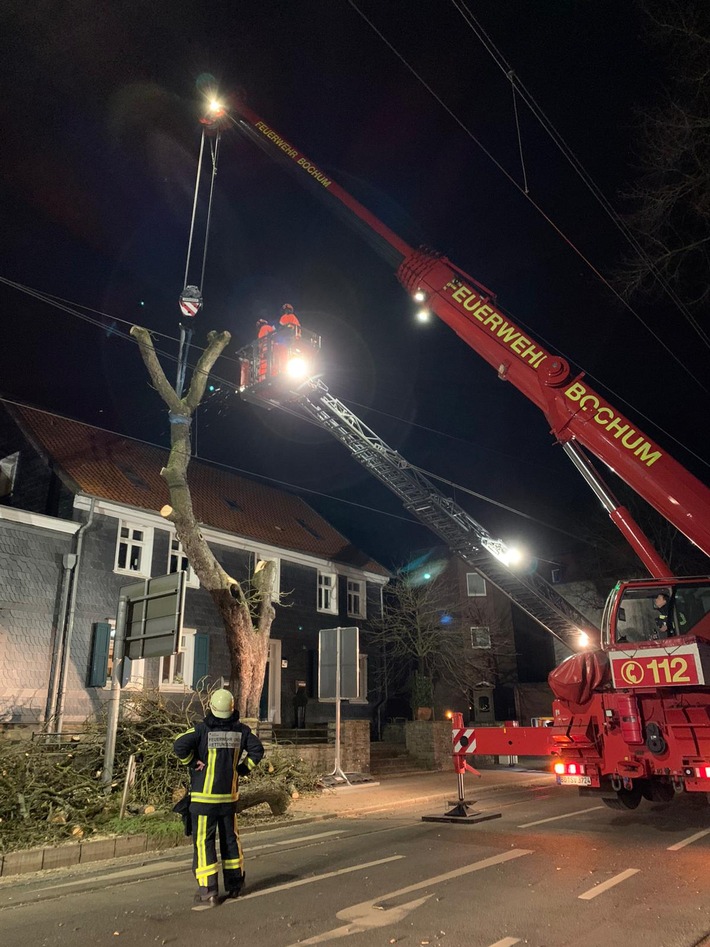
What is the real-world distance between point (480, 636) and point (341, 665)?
19.4m

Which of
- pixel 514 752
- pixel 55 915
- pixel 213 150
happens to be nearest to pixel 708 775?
pixel 514 752

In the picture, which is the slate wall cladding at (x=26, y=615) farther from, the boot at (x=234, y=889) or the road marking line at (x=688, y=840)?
the road marking line at (x=688, y=840)

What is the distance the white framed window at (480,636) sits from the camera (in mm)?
32800

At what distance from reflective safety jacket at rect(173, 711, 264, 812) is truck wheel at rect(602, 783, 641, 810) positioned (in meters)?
5.90

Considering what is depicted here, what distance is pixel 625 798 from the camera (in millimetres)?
9305

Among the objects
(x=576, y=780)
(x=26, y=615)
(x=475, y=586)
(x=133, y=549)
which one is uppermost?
(x=475, y=586)

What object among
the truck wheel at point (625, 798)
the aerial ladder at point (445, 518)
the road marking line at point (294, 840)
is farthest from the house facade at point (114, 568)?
the truck wheel at point (625, 798)

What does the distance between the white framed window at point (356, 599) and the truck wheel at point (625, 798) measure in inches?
658

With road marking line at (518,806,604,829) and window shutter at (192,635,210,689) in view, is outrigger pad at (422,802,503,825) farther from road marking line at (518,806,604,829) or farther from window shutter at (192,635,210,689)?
window shutter at (192,635,210,689)

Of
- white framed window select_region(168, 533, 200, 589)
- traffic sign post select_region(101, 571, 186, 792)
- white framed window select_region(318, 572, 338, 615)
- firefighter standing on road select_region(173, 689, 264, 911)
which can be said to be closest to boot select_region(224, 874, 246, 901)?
firefighter standing on road select_region(173, 689, 264, 911)

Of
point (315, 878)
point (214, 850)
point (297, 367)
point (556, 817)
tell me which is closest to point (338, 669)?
point (556, 817)

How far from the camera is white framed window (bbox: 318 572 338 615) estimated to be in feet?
80.8

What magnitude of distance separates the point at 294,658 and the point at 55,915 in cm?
1715

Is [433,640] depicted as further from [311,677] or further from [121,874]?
[121,874]
